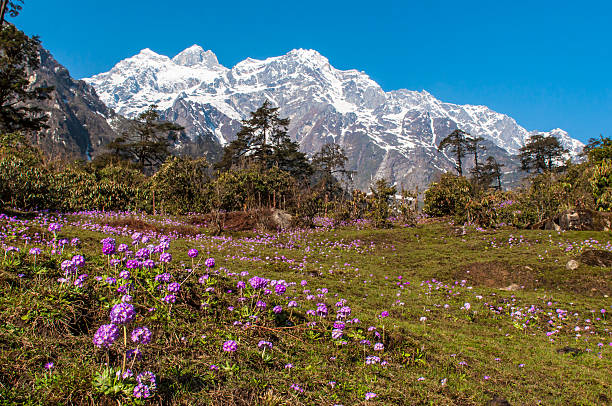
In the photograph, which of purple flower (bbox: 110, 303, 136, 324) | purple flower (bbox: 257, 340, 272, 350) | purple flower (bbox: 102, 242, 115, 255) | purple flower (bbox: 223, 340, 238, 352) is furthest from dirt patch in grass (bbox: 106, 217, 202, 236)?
purple flower (bbox: 110, 303, 136, 324)

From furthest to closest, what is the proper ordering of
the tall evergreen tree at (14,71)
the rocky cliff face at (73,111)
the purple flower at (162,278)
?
the rocky cliff face at (73,111) < the tall evergreen tree at (14,71) < the purple flower at (162,278)

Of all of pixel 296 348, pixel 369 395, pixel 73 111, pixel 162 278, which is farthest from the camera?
pixel 73 111

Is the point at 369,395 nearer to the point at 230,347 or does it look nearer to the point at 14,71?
the point at 230,347

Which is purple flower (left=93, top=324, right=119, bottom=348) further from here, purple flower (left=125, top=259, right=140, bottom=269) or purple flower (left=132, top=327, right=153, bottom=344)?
purple flower (left=125, top=259, right=140, bottom=269)

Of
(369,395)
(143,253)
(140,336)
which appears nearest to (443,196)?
(143,253)

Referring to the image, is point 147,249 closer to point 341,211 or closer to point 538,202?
point 341,211

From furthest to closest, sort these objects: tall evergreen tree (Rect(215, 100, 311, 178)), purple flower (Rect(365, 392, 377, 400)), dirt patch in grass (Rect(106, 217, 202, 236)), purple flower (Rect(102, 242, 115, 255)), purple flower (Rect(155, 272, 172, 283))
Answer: tall evergreen tree (Rect(215, 100, 311, 178)) → dirt patch in grass (Rect(106, 217, 202, 236)) → purple flower (Rect(155, 272, 172, 283)) → purple flower (Rect(102, 242, 115, 255)) → purple flower (Rect(365, 392, 377, 400))

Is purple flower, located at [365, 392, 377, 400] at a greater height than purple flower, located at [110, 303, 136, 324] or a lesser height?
lesser

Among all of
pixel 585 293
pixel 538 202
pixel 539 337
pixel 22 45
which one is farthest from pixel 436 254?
pixel 22 45

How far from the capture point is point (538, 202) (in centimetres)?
1973

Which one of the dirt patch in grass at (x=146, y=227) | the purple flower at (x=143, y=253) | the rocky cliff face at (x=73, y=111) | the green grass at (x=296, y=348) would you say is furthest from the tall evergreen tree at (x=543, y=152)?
the rocky cliff face at (x=73, y=111)

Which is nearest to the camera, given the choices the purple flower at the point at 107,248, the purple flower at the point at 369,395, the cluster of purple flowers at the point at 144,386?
the cluster of purple flowers at the point at 144,386

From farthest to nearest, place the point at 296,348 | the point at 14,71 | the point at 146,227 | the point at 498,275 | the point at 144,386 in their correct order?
the point at 14,71 < the point at 146,227 < the point at 498,275 < the point at 296,348 < the point at 144,386

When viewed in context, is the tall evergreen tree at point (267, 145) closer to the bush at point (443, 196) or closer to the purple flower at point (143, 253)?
the bush at point (443, 196)
